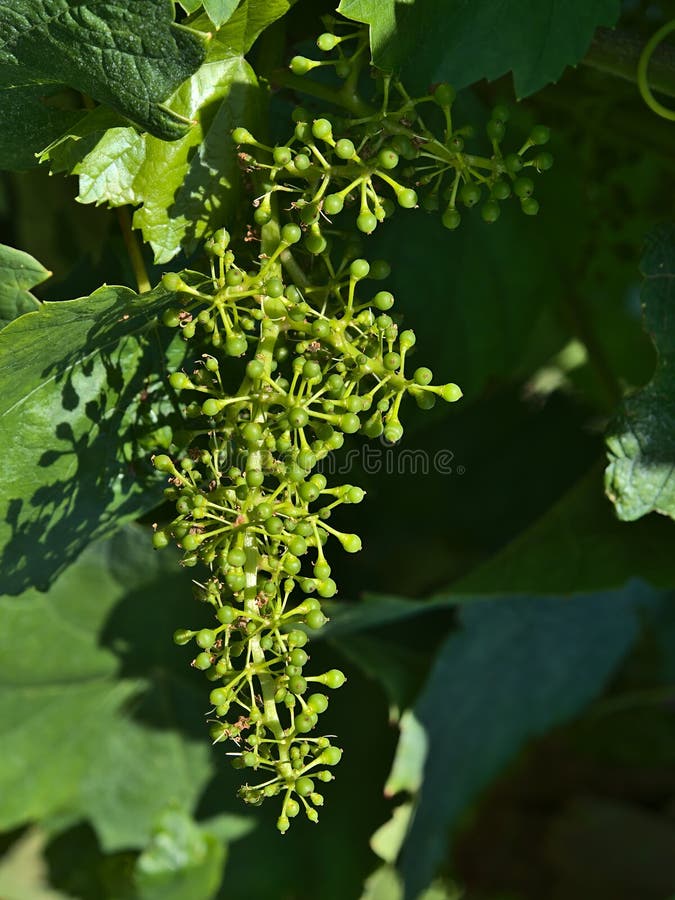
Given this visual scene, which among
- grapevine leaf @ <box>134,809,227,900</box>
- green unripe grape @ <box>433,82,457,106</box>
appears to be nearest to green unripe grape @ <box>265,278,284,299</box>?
green unripe grape @ <box>433,82,457,106</box>

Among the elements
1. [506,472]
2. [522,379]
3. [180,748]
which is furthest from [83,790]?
[522,379]

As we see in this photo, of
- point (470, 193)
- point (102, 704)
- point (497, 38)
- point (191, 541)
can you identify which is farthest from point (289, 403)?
point (102, 704)

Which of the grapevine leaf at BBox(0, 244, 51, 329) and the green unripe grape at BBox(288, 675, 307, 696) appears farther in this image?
the grapevine leaf at BBox(0, 244, 51, 329)

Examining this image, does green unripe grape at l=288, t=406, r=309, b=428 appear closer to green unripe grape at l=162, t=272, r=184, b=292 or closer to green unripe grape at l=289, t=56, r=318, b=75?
green unripe grape at l=162, t=272, r=184, b=292

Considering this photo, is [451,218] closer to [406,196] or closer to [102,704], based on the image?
[406,196]

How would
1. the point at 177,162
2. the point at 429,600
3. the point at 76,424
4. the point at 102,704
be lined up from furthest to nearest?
the point at 102,704 < the point at 429,600 < the point at 76,424 < the point at 177,162

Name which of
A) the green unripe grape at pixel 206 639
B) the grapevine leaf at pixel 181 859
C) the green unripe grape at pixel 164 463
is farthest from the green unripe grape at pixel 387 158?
the grapevine leaf at pixel 181 859

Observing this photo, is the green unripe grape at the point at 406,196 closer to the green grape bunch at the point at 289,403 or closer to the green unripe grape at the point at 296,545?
the green grape bunch at the point at 289,403
